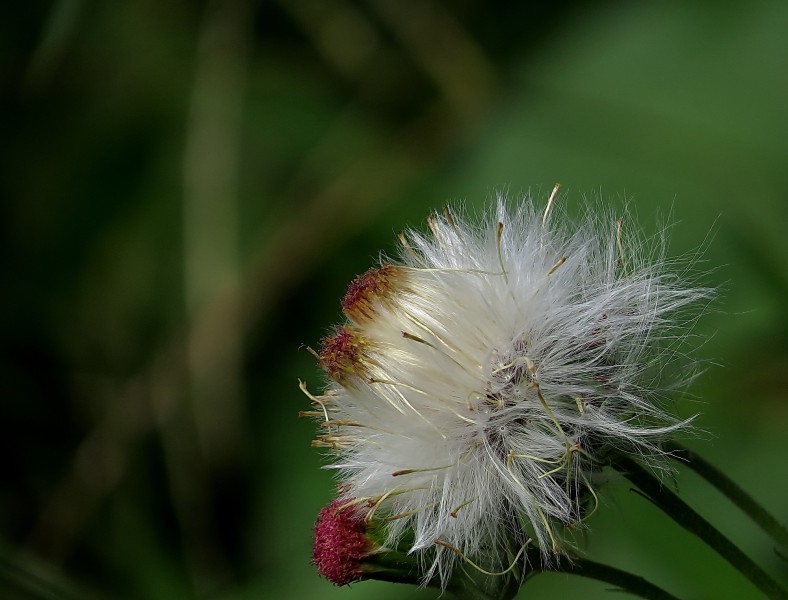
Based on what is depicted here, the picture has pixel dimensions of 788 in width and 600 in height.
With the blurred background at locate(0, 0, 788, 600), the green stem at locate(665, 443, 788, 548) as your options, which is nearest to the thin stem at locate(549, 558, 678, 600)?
the green stem at locate(665, 443, 788, 548)

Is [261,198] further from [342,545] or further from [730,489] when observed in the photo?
[730,489]

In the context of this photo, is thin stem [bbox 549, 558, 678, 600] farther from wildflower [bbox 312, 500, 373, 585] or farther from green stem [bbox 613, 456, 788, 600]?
wildflower [bbox 312, 500, 373, 585]

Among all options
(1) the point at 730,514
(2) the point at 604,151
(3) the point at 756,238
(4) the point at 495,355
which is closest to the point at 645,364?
(4) the point at 495,355

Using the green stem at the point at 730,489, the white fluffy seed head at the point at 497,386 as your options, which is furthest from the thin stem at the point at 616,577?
the green stem at the point at 730,489

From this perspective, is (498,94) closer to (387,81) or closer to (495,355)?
(387,81)

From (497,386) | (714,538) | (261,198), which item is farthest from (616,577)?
(261,198)
